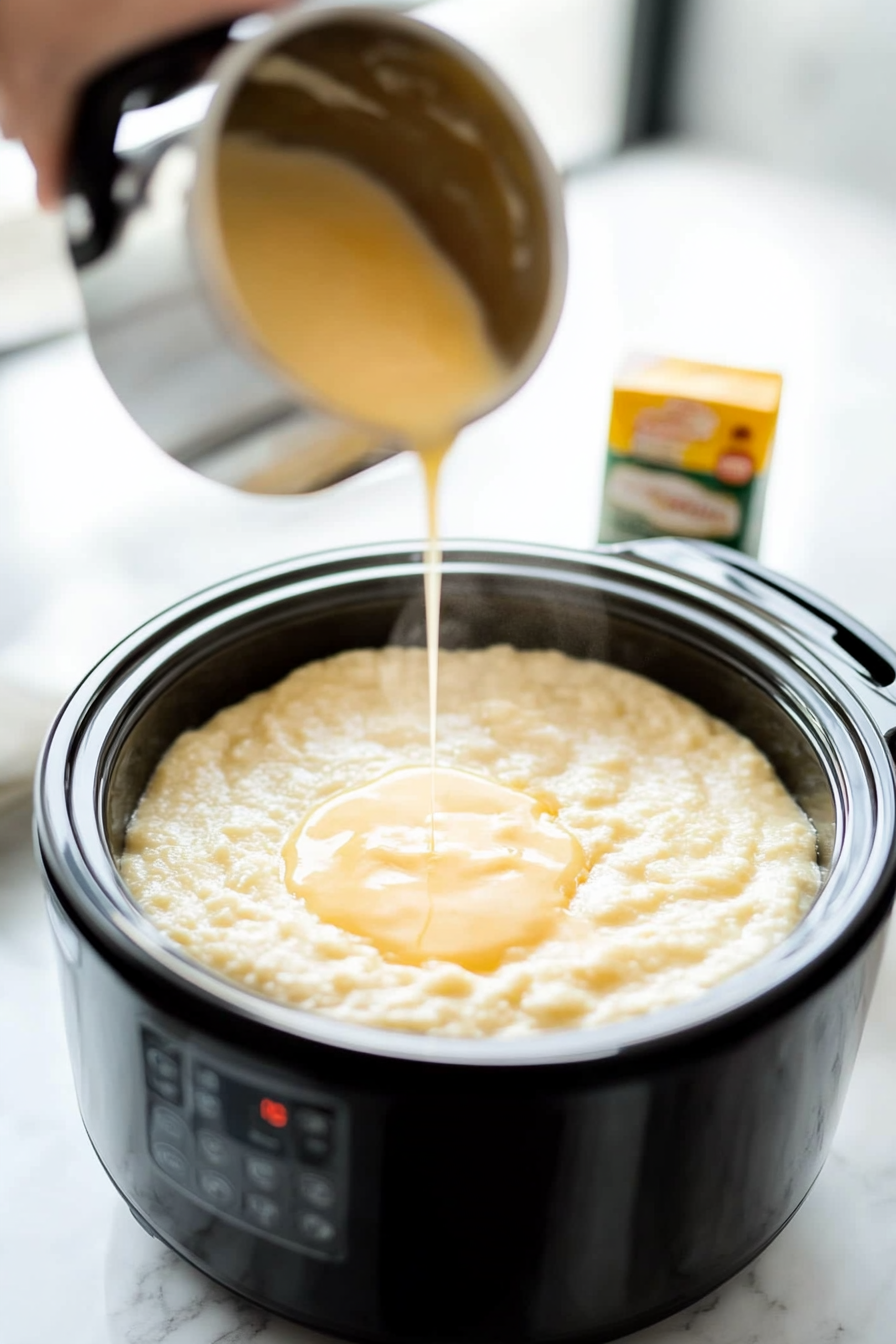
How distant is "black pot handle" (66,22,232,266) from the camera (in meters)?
0.83

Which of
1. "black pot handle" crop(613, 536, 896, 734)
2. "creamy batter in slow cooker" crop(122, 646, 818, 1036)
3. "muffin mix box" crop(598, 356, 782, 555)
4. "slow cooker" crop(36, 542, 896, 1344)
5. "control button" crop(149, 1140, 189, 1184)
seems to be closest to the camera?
"slow cooker" crop(36, 542, 896, 1344)

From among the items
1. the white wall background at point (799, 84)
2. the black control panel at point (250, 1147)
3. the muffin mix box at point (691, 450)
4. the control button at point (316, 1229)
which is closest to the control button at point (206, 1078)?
the black control panel at point (250, 1147)

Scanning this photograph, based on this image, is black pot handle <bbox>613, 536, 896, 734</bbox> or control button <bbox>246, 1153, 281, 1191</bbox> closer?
control button <bbox>246, 1153, 281, 1191</bbox>

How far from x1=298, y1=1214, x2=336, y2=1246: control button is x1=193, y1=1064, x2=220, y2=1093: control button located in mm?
102

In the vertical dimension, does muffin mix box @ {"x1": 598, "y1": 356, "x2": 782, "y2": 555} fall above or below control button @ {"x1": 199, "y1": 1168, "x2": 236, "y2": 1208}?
above

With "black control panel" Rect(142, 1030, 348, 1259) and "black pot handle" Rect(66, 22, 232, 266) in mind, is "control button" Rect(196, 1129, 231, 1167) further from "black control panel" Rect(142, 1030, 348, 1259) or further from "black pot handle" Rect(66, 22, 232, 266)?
"black pot handle" Rect(66, 22, 232, 266)

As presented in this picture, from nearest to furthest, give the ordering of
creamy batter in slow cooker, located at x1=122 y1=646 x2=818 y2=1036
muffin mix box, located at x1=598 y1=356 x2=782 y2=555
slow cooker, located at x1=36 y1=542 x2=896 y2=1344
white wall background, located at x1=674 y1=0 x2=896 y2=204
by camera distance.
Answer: slow cooker, located at x1=36 y1=542 x2=896 y2=1344
creamy batter in slow cooker, located at x1=122 y1=646 x2=818 y2=1036
muffin mix box, located at x1=598 y1=356 x2=782 y2=555
white wall background, located at x1=674 y1=0 x2=896 y2=204

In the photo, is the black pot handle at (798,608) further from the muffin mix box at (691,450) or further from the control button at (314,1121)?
the control button at (314,1121)

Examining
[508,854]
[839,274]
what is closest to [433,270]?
[508,854]

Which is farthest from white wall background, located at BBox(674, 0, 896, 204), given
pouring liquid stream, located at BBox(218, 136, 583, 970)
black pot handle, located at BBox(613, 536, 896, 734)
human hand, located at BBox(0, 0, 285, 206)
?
human hand, located at BBox(0, 0, 285, 206)

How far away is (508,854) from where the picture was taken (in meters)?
1.16

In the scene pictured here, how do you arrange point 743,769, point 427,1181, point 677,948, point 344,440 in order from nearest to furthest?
1. point 427,1181
2. point 344,440
3. point 677,948
4. point 743,769

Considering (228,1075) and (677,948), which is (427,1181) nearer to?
(228,1075)

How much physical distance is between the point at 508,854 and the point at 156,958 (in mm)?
395
